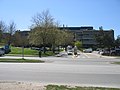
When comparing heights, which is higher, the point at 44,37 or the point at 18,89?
the point at 44,37

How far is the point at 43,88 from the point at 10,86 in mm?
1438

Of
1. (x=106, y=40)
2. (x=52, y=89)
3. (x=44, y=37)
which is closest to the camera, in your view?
(x=52, y=89)

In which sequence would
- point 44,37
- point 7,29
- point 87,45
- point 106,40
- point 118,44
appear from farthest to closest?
point 87,45
point 118,44
point 7,29
point 106,40
point 44,37

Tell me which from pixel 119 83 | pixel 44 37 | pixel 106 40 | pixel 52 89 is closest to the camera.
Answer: pixel 52 89

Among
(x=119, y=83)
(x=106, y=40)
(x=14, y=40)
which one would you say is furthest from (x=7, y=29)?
(x=119, y=83)

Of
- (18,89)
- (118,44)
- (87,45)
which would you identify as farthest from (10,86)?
(87,45)

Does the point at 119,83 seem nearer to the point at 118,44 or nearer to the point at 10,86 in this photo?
the point at 10,86

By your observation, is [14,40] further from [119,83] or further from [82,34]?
[119,83]

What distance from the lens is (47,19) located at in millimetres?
68562

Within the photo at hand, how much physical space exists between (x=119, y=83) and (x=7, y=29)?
3456 inches

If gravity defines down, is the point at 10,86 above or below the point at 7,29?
below

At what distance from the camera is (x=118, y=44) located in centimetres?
10675

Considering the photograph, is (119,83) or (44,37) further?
(44,37)

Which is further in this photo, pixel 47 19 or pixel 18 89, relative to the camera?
pixel 47 19
